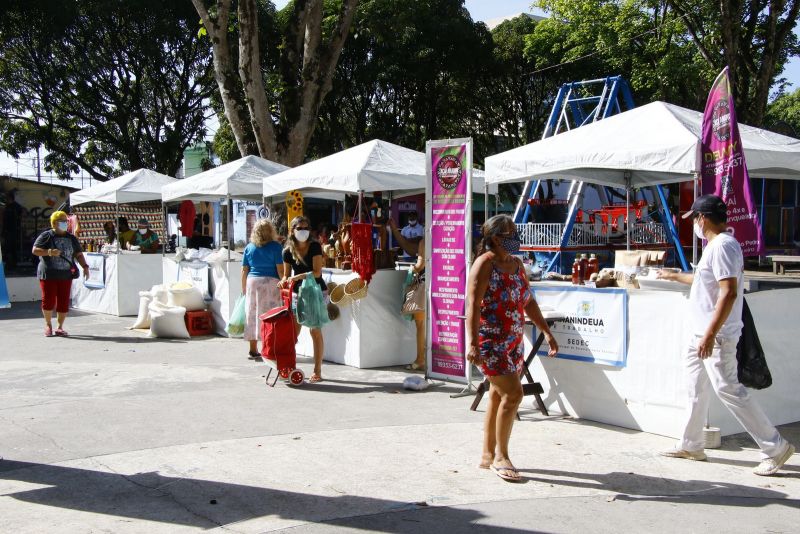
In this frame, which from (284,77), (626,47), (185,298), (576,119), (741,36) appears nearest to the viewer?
(185,298)

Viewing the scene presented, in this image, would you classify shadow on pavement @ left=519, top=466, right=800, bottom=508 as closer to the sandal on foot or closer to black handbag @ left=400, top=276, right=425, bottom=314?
the sandal on foot

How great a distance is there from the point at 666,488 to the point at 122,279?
1230cm

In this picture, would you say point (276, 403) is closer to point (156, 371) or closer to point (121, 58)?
point (156, 371)

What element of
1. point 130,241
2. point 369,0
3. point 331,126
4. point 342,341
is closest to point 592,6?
point 369,0

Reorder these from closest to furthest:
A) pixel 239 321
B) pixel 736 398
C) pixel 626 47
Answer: pixel 736 398 → pixel 239 321 → pixel 626 47

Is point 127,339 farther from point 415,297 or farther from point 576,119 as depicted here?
point 576,119

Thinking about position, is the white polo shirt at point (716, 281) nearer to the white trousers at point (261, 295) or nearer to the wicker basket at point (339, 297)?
the wicker basket at point (339, 297)

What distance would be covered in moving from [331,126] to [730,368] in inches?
1100

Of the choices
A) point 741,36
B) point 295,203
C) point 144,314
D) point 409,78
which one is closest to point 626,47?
point 741,36

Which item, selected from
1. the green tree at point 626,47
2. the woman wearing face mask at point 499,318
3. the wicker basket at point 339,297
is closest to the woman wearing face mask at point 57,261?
the wicker basket at point 339,297

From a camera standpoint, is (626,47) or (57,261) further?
(626,47)

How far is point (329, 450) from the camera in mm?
6121

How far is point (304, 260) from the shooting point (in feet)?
29.4

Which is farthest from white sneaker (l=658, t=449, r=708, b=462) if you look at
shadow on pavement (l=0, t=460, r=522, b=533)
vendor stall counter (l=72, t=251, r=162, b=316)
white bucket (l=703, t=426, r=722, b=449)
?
vendor stall counter (l=72, t=251, r=162, b=316)
